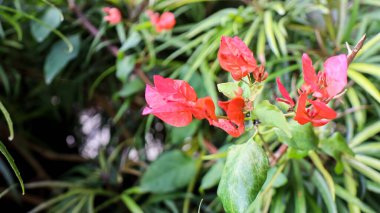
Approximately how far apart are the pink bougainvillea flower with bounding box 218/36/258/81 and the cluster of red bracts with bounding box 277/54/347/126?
0.03m

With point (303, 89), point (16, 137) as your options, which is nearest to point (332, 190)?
point (303, 89)

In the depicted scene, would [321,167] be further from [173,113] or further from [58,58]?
[58,58]

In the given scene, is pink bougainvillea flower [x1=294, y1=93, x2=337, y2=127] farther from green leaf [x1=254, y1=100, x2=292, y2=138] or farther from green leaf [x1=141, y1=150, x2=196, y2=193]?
green leaf [x1=141, y1=150, x2=196, y2=193]

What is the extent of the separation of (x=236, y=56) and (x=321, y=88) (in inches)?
3.4

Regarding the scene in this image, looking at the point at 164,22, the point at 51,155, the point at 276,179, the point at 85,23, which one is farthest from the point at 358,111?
the point at 51,155

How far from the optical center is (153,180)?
95cm

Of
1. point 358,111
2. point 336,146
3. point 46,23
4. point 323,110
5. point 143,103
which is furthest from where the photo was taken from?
point 143,103

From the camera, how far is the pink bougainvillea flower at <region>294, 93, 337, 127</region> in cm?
41

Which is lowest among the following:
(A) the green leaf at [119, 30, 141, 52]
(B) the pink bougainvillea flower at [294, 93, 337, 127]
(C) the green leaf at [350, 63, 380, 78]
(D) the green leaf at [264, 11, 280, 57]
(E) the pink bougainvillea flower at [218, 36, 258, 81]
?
(A) the green leaf at [119, 30, 141, 52]

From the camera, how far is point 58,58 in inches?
38.6

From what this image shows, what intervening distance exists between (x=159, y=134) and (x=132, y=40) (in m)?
A: 0.43

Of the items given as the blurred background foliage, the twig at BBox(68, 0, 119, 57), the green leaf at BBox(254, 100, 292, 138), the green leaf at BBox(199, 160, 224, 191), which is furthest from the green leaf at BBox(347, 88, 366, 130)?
the twig at BBox(68, 0, 119, 57)

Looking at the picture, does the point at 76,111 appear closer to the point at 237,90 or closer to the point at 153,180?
the point at 153,180

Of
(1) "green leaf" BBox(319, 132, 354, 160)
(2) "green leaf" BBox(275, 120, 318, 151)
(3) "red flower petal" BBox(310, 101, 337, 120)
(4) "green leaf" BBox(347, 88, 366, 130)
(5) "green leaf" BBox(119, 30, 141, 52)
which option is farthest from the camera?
(5) "green leaf" BBox(119, 30, 141, 52)
